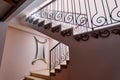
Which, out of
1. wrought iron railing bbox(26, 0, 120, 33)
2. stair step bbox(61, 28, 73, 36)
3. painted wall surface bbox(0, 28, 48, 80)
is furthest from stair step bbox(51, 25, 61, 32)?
painted wall surface bbox(0, 28, 48, 80)

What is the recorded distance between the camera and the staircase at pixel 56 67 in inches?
136

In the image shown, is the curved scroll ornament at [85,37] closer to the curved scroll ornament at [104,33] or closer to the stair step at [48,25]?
the curved scroll ornament at [104,33]

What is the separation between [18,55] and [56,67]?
1.71 m

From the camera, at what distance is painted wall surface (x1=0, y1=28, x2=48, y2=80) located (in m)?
4.31

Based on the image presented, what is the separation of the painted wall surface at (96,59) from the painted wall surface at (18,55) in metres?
3.05

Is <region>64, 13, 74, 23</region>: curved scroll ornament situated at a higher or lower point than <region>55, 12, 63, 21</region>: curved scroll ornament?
lower

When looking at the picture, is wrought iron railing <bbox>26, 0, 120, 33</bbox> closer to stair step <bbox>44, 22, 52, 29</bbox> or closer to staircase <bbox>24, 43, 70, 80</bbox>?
stair step <bbox>44, 22, 52, 29</bbox>

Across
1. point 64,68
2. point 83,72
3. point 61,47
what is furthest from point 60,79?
point 61,47

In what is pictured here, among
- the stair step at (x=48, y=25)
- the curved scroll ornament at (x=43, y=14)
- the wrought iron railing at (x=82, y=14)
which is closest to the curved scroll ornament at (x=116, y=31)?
the wrought iron railing at (x=82, y=14)

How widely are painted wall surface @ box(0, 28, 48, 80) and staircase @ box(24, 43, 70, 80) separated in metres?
0.38

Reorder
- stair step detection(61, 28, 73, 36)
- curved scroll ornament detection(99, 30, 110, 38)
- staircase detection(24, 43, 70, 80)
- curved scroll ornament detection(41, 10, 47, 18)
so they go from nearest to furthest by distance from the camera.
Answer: curved scroll ornament detection(99, 30, 110, 38), stair step detection(61, 28, 73, 36), staircase detection(24, 43, 70, 80), curved scroll ornament detection(41, 10, 47, 18)

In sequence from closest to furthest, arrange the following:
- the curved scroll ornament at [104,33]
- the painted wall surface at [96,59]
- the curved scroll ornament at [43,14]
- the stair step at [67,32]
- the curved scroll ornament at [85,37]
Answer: the painted wall surface at [96,59], the curved scroll ornament at [104,33], the curved scroll ornament at [85,37], the stair step at [67,32], the curved scroll ornament at [43,14]

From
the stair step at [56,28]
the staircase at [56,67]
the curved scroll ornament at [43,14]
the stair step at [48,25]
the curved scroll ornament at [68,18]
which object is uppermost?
the curved scroll ornament at [43,14]

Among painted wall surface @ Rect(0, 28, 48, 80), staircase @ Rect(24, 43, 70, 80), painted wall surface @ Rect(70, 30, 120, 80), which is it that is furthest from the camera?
painted wall surface @ Rect(0, 28, 48, 80)
